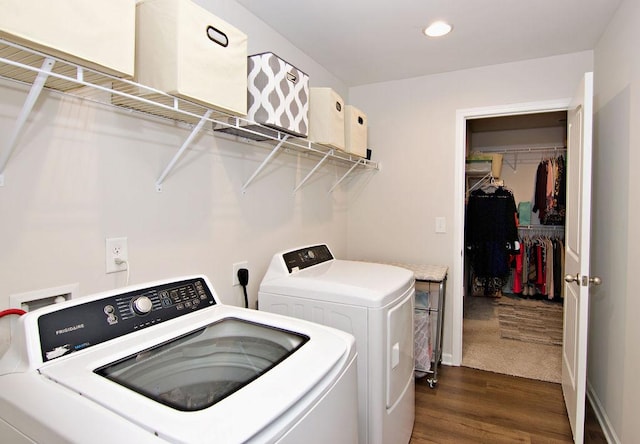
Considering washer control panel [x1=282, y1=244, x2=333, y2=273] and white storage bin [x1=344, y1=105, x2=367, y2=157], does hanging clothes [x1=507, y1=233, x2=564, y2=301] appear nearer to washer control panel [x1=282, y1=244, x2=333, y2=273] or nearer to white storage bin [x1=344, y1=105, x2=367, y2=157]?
white storage bin [x1=344, y1=105, x2=367, y2=157]

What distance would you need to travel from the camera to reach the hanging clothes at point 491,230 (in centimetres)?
430

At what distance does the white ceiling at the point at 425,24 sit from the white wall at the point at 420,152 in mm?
154

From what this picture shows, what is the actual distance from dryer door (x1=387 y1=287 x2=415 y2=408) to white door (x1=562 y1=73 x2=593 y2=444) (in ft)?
2.77

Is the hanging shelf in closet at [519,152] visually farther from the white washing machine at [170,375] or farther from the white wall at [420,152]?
the white washing machine at [170,375]

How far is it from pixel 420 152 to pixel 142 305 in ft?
7.92

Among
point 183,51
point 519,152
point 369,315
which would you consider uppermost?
point 519,152

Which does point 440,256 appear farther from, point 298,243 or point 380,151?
point 298,243

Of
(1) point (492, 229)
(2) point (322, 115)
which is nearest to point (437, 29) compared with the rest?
(2) point (322, 115)

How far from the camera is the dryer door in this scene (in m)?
1.61

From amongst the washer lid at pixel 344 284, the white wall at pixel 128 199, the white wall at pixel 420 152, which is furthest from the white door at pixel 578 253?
the white wall at pixel 128 199

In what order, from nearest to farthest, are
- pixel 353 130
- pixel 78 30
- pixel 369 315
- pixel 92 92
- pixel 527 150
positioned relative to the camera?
pixel 78 30 < pixel 92 92 < pixel 369 315 < pixel 353 130 < pixel 527 150

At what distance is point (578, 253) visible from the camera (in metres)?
1.95

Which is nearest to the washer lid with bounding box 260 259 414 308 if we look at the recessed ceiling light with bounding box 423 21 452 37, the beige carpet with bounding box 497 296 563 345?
the recessed ceiling light with bounding box 423 21 452 37

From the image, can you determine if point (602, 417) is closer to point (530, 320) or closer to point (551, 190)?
point (530, 320)
